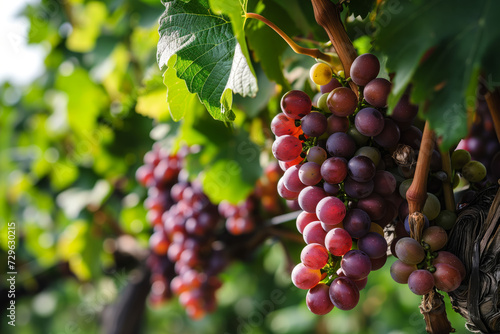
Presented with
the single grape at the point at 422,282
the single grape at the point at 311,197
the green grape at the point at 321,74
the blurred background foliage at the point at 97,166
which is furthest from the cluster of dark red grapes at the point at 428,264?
the blurred background foliage at the point at 97,166

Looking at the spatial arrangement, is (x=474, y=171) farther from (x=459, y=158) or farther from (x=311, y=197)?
(x=311, y=197)

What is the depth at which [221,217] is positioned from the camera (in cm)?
132

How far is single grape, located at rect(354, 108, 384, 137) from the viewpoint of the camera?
48 cm

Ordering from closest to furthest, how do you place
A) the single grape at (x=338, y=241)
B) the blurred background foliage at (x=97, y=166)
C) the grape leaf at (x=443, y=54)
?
the grape leaf at (x=443, y=54), the single grape at (x=338, y=241), the blurred background foliage at (x=97, y=166)

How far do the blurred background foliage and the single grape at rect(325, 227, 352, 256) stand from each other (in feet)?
1.99

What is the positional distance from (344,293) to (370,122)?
0.62ft

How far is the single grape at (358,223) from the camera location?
479 mm

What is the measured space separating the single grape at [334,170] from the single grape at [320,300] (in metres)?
0.13

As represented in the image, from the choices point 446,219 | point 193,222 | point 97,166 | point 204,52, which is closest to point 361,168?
point 446,219

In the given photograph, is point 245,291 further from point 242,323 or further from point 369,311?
point 369,311

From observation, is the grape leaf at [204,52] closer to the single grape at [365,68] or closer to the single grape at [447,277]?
the single grape at [365,68]

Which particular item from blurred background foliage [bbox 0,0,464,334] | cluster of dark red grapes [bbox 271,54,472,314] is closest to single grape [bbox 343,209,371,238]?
cluster of dark red grapes [bbox 271,54,472,314]

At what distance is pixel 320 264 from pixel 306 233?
0.04 metres

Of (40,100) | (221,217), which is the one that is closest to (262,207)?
(221,217)
